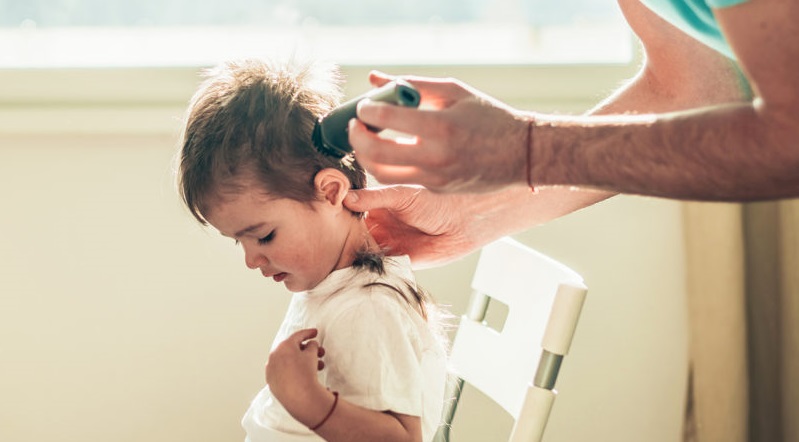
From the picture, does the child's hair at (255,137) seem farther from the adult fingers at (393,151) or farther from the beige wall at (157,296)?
the beige wall at (157,296)

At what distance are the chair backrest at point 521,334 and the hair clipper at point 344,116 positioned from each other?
0.35 m

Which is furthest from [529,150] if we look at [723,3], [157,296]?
[157,296]

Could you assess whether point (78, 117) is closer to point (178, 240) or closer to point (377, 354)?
point (178, 240)

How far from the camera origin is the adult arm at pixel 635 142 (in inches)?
32.1

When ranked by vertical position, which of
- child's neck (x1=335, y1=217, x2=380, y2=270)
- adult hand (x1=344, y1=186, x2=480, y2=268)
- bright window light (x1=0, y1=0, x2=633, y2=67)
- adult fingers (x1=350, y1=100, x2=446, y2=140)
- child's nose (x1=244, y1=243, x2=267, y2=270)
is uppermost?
bright window light (x1=0, y1=0, x2=633, y2=67)

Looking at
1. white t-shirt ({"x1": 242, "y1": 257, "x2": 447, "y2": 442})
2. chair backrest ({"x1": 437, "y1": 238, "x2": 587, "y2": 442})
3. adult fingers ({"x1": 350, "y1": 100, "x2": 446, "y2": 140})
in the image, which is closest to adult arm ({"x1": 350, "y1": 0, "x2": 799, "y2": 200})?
A: adult fingers ({"x1": 350, "y1": 100, "x2": 446, "y2": 140})

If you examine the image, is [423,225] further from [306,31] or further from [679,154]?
[306,31]

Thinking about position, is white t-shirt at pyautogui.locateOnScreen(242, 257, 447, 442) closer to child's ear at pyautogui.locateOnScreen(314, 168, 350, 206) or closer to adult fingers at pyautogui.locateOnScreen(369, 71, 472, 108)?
child's ear at pyautogui.locateOnScreen(314, 168, 350, 206)

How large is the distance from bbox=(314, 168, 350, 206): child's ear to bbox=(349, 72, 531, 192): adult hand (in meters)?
0.26

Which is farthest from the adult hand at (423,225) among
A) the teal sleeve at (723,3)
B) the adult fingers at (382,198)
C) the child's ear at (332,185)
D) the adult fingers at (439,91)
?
the teal sleeve at (723,3)

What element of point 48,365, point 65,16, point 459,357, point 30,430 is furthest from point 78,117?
point 459,357

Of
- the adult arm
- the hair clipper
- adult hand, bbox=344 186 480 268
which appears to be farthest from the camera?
adult hand, bbox=344 186 480 268

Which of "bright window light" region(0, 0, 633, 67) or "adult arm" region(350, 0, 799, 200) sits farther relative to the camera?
"bright window light" region(0, 0, 633, 67)

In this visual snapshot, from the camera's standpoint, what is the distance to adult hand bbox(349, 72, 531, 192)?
890 mm
